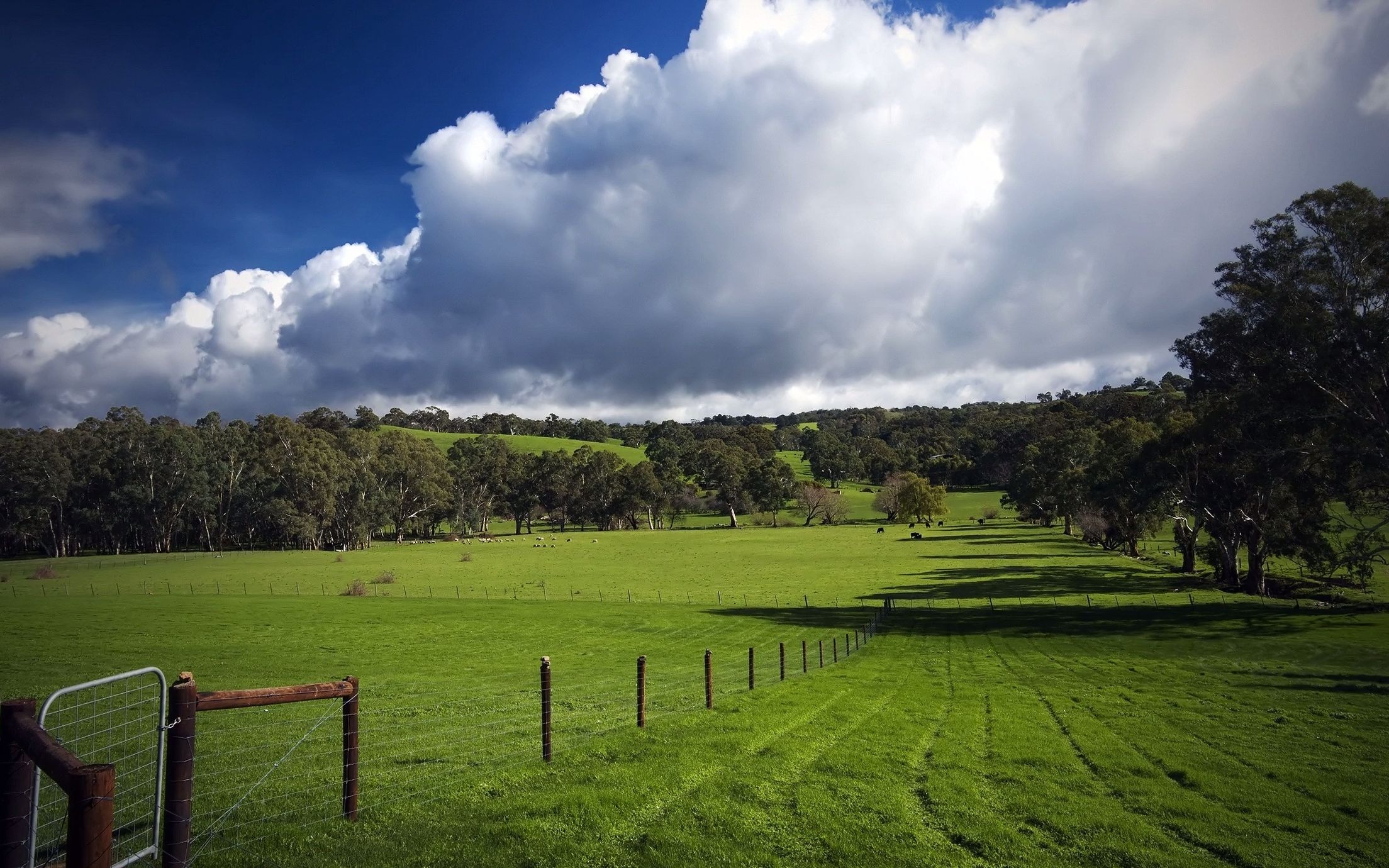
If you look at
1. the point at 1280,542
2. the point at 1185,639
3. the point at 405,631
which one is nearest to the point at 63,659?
the point at 405,631

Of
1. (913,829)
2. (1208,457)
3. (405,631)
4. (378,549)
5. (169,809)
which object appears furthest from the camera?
(378,549)

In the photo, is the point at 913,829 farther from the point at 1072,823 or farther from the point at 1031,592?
the point at 1031,592

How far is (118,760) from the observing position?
10836mm

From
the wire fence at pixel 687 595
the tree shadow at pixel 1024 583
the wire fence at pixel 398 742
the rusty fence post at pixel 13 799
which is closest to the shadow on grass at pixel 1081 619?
the wire fence at pixel 687 595

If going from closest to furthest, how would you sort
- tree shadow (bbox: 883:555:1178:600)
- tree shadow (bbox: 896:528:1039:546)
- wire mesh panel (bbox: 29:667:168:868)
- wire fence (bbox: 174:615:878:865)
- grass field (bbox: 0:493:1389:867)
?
wire mesh panel (bbox: 29:667:168:868) < grass field (bbox: 0:493:1389:867) < wire fence (bbox: 174:615:878:865) < tree shadow (bbox: 883:555:1178:600) < tree shadow (bbox: 896:528:1039:546)

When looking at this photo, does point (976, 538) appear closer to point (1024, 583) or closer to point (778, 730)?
point (1024, 583)

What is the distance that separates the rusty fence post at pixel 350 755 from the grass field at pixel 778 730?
0.18 metres

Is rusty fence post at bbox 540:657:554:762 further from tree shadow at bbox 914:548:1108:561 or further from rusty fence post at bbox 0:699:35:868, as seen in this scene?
tree shadow at bbox 914:548:1108:561

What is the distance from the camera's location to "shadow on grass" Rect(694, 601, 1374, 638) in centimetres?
3722

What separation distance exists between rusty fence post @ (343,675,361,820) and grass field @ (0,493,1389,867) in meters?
0.18

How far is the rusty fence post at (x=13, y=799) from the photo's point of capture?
13.5 feet

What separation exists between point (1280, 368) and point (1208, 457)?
53.3 ft

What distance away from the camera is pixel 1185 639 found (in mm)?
34781

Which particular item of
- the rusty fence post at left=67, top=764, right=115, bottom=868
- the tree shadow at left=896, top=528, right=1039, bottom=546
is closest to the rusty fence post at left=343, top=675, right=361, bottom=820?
the rusty fence post at left=67, top=764, right=115, bottom=868
